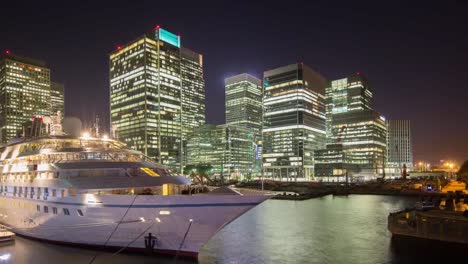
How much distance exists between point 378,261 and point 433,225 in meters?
8.91

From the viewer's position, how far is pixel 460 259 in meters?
28.0

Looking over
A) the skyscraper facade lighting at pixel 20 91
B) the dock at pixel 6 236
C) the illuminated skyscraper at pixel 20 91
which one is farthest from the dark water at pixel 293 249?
the skyscraper facade lighting at pixel 20 91

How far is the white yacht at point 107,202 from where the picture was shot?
2358 cm

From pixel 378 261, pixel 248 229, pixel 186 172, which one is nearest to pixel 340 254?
pixel 378 261

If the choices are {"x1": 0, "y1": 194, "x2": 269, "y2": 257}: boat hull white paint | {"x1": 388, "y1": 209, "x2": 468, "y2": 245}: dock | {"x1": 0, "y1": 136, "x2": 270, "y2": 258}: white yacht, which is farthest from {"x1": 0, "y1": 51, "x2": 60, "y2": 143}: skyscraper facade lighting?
{"x1": 388, "y1": 209, "x2": 468, "y2": 245}: dock

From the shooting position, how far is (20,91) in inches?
7028

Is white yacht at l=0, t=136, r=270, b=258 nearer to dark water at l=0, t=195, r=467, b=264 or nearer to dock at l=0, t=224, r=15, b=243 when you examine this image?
dock at l=0, t=224, r=15, b=243

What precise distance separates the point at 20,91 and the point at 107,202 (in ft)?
604

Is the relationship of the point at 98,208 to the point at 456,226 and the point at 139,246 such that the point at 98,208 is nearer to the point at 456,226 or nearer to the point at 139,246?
the point at 139,246

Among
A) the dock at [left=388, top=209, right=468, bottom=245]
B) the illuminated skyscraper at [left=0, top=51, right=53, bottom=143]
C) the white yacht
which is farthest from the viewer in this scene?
A: the illuminated skyscraper at [left=0, top=51, right=53, bottom=143]

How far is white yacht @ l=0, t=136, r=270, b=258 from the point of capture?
2358 centimetres

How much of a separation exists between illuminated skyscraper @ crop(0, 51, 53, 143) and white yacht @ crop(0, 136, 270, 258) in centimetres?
14986

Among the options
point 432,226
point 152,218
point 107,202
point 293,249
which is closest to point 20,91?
point 107,202

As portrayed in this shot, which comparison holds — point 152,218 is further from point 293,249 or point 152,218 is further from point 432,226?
point 432,226
